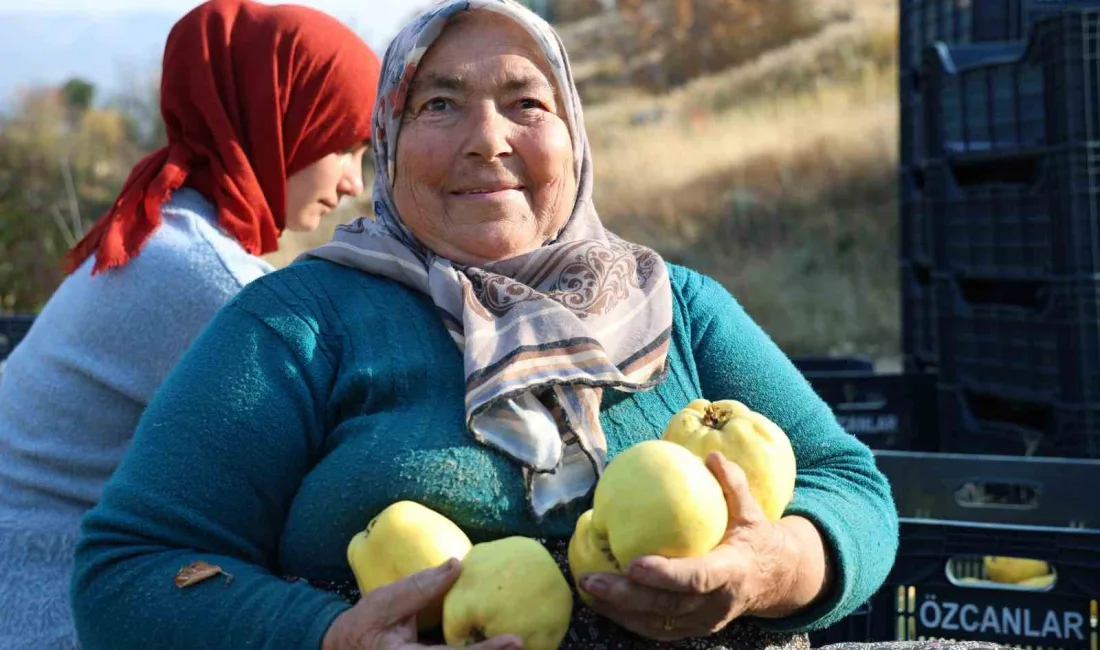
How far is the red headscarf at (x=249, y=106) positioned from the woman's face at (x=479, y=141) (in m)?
0.63

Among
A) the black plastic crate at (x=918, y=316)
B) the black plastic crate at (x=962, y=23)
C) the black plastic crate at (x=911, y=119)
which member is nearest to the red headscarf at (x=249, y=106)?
the black plastic crate at (x=918, y=316)

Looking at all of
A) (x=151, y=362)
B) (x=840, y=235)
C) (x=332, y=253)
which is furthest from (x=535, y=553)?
(x=840, y=235)

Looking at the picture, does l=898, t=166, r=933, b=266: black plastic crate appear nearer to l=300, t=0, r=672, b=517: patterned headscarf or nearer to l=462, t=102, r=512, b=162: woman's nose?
l=300, t=0, r=672, b=517: patterned headscarf

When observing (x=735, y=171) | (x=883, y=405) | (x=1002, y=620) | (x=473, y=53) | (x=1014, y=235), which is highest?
(x=473, y=53)

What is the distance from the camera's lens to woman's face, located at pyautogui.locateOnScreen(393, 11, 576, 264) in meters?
2.08

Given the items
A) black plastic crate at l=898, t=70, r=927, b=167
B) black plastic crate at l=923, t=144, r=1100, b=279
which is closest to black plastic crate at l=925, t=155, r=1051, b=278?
black plastic crate at l=923, t=144, r=1100, b=279

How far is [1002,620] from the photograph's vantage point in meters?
2.62

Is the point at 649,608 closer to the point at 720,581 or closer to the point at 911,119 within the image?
the point at 720,581

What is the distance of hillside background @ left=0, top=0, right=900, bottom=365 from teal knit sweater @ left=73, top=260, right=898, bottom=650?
20.5ft

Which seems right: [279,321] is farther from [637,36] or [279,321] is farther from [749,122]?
[637,36]

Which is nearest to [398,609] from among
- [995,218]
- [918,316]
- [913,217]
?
→ [995,218]

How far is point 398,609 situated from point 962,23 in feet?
14.2

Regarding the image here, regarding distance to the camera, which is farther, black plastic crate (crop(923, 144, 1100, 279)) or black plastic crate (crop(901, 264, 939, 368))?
black plastic crate (crop(901, 264, 939, 368))

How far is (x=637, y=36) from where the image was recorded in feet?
88.2
